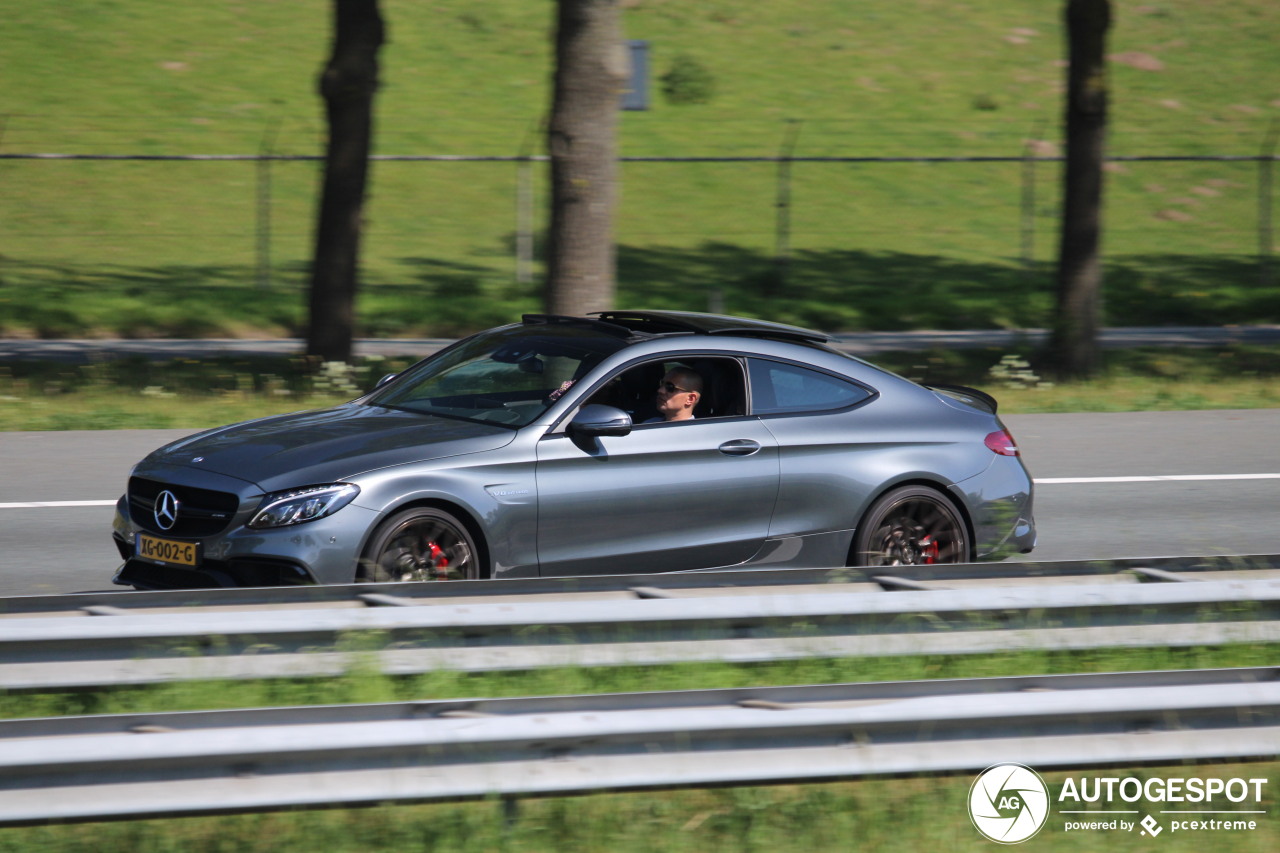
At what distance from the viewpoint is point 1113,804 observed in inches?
181

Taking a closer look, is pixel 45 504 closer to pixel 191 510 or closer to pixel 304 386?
pixel 191 510

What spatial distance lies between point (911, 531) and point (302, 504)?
3.11 m

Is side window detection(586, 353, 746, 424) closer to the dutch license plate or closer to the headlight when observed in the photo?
the headlight

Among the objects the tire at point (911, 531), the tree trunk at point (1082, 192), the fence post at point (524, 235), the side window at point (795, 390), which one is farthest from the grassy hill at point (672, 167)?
the tire at point (911, 531)

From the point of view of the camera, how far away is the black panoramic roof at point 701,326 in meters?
7.68

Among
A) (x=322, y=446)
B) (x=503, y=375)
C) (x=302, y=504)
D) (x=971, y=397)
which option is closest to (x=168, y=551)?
(x=302, y=504)

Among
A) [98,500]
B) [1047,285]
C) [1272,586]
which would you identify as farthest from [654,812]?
[1047,285]

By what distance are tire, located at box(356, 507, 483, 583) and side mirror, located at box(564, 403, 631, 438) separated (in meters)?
0.71

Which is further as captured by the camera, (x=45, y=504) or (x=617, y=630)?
(x=45, y=504)

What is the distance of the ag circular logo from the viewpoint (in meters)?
4.36

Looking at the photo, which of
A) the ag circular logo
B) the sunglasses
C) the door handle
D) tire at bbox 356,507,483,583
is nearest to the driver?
the sunglasses

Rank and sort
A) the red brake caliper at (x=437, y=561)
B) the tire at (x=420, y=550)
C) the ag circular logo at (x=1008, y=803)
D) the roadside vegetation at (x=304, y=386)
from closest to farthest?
the ag circular logo at (x=1008, y=803), the tire at (x=420, y=550), the red brake caliper at (x=437, y=561), the roadside vegetation at (x=304, y=386)

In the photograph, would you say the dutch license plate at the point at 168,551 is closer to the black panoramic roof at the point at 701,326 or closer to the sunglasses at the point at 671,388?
the sunglasses at the point at 671,388

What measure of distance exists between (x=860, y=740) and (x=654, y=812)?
2.11ft
